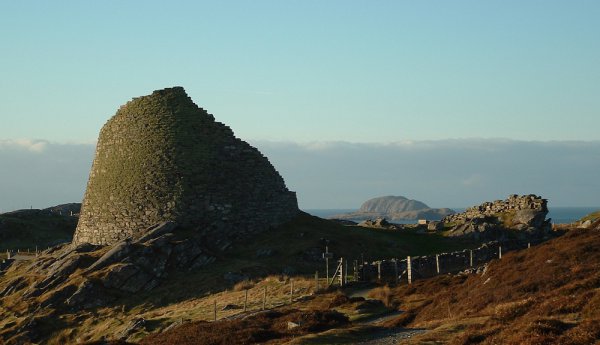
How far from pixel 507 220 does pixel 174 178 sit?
32742 millimetres

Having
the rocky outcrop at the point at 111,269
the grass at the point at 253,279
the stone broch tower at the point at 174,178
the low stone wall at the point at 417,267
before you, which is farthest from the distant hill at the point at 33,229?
the low stone wall at the point at 417,267

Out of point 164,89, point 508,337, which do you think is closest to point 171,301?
point 164,89

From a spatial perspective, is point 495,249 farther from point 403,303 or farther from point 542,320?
point 542,320

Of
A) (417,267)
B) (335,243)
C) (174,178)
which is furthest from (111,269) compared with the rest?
(417,267)

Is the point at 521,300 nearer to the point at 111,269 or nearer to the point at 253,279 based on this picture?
the point at 253,279

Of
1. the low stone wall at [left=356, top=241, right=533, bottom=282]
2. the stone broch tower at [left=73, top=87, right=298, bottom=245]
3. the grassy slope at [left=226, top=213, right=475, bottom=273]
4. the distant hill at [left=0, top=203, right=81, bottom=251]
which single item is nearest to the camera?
the low stone wall at [left=356, top=241, right=533, bottom=282]

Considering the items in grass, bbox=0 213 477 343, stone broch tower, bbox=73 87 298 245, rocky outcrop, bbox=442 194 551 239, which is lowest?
grass, bbox=0 213 477 343

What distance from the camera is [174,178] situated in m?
58.8

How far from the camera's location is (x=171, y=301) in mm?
46500

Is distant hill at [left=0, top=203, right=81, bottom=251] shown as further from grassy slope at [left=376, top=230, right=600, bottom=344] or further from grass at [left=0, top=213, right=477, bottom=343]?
grassy slope at [left=376, top=230, right=600, bottom=344]

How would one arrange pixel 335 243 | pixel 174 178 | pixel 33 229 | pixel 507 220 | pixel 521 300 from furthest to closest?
pixel 33 229, pixel 507 220, pixel 174 178, pixel 335 243, pixel 521 300

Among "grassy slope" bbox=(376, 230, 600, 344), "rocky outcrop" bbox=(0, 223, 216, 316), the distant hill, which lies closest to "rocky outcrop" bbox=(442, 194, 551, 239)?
"grassy slope" bbox=(376, 230, 600, 344)

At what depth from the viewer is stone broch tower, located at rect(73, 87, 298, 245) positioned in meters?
58.3

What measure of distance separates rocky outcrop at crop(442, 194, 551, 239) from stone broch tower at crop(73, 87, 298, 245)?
1693 centimetres
